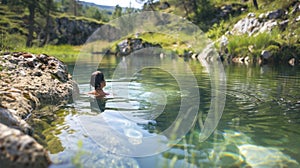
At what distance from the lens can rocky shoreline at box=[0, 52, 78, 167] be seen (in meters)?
3.29

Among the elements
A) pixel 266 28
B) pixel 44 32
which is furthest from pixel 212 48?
pixel 44 32

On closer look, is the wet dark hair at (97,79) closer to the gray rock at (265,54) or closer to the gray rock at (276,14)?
the gray rock at (265,54)

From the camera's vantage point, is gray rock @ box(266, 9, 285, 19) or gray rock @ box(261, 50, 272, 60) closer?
gray rock @ box(261, 50, 272, 60)

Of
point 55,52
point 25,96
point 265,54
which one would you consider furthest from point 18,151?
point 55,52

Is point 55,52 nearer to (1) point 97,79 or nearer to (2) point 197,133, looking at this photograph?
(1) point 97,79

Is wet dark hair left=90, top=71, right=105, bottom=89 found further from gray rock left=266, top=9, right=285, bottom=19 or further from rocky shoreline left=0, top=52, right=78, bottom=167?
gray rock left=266, top=9, right=285, bottom=19

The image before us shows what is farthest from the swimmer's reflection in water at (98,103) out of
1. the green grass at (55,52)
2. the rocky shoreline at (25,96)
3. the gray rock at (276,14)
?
the gray rock at (276,14)

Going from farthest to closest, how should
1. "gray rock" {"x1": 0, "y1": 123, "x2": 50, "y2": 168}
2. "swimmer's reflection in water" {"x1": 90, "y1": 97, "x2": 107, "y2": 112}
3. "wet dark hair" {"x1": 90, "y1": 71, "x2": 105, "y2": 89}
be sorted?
"wet dark hair" {"x1": 90, "y1": 71, "x2": 105, "y2": 89}, "swimmer's reflection in water" {"x1": 90, "y1": 97, "x2": 107, "y2": 112}, "gray rock" {"x1": 0, "y1": 123, "x2": 50, "y2": 168}

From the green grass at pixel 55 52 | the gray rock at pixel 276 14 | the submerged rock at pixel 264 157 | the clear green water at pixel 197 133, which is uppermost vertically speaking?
the gray rock at pixel 276 14

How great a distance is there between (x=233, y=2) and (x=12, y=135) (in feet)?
227

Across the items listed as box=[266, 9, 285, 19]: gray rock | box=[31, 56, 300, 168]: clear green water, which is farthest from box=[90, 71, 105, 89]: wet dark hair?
box=[266, 9, 285, 19]: gray rock

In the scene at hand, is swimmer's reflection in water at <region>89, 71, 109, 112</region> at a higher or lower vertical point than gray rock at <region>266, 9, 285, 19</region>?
lower

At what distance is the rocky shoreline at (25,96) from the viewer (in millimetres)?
3295

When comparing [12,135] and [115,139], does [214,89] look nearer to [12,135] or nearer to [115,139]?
[115,139]
